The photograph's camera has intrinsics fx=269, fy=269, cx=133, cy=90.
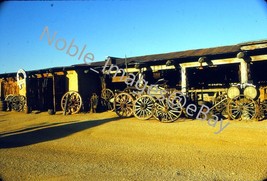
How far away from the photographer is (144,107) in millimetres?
13062

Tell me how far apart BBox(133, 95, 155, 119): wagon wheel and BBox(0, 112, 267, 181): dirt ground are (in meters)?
2.33

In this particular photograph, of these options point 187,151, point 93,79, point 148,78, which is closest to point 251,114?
point 187,151

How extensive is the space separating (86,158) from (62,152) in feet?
3.36

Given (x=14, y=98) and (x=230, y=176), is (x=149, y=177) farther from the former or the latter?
(x=14, y=98)

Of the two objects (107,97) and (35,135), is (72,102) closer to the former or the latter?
(107,97)

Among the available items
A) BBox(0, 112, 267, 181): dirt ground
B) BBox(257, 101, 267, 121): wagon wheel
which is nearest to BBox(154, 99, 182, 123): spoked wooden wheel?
BBox(0, 112, 267, 181): dirt ground

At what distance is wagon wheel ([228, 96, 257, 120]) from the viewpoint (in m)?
11.6

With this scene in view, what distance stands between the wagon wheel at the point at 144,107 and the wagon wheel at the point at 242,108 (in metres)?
3.57

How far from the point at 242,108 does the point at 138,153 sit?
6995 millimetres

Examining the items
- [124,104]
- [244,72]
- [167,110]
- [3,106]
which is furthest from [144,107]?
[3,106]

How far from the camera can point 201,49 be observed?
17625 mm

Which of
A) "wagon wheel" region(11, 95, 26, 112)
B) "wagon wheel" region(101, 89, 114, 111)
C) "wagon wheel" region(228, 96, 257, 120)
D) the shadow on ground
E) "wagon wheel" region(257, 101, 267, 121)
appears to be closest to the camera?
the shadow on ground

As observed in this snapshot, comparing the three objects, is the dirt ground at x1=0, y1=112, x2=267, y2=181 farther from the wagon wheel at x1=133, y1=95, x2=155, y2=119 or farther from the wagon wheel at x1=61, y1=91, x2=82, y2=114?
the wagon wheel at x1=61, y1=91, x2=82, y2=114

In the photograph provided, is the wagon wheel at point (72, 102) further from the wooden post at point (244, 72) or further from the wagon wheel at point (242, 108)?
the wooden post at point (244, 72)
